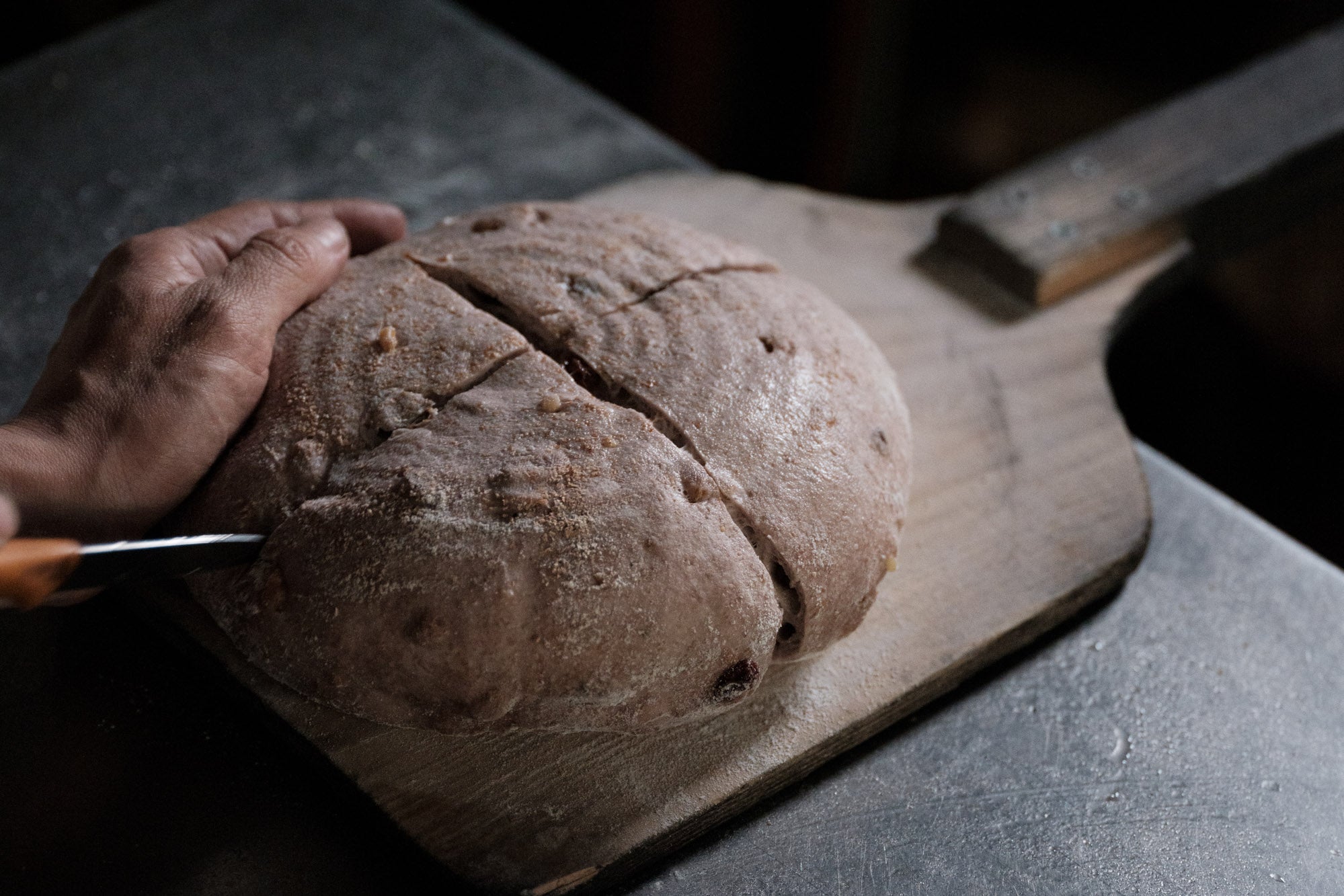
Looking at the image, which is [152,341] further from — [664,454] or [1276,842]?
[1276,842]

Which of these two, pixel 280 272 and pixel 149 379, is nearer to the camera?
pixel 149 379

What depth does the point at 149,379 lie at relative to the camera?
1461 mm

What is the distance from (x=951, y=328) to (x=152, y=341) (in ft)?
4.84

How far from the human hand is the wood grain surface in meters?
0.23

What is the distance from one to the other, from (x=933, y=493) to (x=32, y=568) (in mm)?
1355

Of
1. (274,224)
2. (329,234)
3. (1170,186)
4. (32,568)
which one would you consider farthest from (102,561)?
(1170,186)

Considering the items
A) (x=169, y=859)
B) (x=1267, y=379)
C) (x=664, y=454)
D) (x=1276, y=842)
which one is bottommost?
(x=1267, y=379)

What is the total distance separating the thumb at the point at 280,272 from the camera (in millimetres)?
1562

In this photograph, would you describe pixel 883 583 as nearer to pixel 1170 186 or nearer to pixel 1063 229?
pixel 1063 229

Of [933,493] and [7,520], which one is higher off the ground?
[7,520]

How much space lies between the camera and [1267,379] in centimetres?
384

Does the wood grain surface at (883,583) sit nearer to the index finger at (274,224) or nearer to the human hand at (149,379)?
the human hand at (149,379)

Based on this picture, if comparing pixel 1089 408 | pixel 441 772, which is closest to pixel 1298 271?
pixel 1089 408

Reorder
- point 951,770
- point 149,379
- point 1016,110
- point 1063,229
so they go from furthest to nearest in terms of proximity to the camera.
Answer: point 1016,110
point 1063,229
point 951,770
point 149,379
